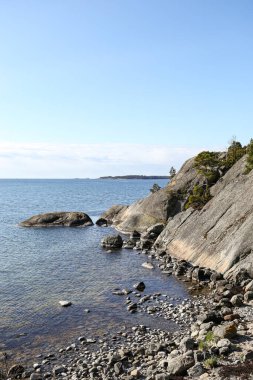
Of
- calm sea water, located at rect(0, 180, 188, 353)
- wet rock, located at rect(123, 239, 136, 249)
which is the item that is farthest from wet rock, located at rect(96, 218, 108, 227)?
wet rock, located at rect(123, 239, 136, 249)

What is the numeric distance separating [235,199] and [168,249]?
11150mm

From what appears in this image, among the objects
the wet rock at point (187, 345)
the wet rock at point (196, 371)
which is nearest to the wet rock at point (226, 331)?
the wet rock at point (187, 345)

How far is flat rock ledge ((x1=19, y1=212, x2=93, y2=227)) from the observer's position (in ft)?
251

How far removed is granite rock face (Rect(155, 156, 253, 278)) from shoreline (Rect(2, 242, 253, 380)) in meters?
6.18

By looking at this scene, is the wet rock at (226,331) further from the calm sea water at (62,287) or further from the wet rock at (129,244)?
the wet rock at (129,244)

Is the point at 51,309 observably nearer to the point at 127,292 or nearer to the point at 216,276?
the point at 127,292

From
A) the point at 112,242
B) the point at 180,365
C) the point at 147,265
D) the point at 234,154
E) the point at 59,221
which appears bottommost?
the point at 147,265

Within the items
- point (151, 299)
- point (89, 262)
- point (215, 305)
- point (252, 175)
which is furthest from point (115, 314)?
point (252, 175)

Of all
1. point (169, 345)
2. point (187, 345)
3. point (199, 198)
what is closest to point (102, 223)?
point (199, 198)

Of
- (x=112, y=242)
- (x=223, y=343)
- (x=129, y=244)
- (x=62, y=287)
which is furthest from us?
(x=129, y=244)

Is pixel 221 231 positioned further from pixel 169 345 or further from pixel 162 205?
pixel 162 205

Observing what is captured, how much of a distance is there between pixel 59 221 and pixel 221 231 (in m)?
43.7

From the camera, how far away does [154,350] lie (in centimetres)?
→ 2216

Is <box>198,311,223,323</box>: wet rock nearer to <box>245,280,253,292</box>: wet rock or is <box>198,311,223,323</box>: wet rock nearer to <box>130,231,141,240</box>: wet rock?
<box>245,280,253,292</box>: wet rock
